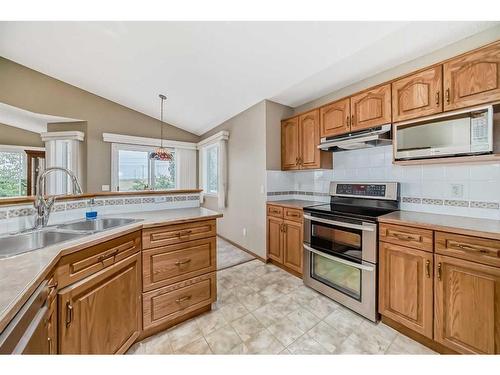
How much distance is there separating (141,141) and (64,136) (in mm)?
1384

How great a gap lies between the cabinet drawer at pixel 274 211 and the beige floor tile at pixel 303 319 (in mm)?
1159

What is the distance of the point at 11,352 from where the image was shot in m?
0.59

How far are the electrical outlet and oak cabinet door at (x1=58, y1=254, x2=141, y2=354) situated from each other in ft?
8.71

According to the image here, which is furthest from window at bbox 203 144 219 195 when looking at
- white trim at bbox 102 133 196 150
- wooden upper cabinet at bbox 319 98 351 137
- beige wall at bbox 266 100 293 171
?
wooden upper cabinet at bbox 319 98 351 137

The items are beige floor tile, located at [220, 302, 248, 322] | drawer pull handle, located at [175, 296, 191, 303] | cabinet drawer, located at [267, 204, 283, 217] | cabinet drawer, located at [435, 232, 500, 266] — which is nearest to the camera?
cabinet drawer, located at [435, 232, 500, 266]

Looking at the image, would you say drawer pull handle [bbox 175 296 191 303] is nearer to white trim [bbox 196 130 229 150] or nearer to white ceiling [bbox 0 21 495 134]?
white ceiling [bbox 0 21 495 134]

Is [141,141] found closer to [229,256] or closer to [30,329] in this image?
[229,256]

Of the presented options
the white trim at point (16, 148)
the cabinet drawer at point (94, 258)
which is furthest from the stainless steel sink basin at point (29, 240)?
the white trim at point (16, 148)

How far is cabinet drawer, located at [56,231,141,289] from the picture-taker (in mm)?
998

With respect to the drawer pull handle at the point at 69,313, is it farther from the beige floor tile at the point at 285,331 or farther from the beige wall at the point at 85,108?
the beige wall at the point at 85,108

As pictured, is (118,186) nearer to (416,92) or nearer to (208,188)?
(208,188)

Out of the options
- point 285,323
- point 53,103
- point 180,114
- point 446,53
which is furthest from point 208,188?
point 446,53

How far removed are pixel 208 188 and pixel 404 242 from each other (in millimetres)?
4266
